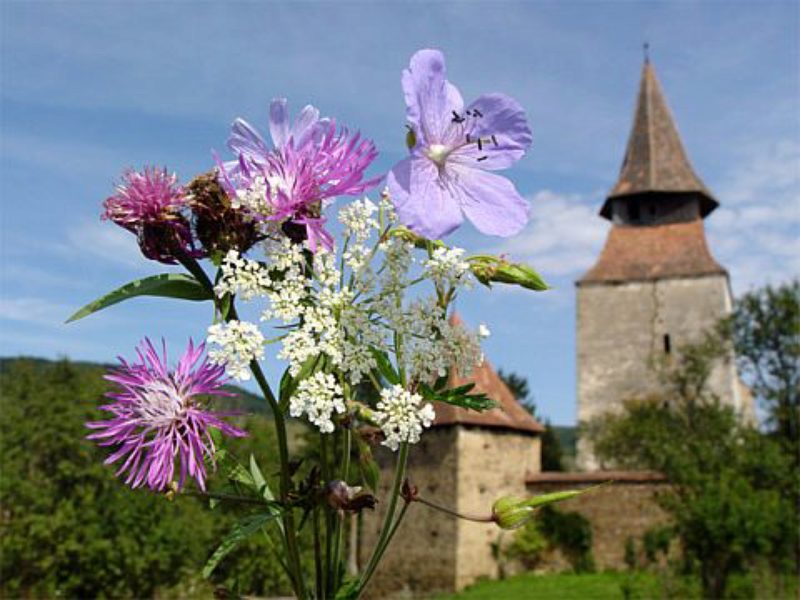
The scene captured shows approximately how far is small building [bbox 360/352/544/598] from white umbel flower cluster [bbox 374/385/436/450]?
22238 millimetres

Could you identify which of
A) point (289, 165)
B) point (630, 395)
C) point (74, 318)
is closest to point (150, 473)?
point (74, 318)

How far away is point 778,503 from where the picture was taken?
51.6ft

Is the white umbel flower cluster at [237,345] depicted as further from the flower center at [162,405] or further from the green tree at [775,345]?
the green tree at [775,345]

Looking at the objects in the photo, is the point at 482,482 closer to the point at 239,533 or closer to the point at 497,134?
the point at 497,134

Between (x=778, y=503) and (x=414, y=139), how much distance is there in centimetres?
1631

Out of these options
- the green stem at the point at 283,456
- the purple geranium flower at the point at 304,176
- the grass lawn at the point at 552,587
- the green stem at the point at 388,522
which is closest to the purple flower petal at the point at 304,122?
the purple geranium flower at the point at 304,176

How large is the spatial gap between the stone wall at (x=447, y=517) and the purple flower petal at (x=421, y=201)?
22361 millimetres

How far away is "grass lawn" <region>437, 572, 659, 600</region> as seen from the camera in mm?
19859

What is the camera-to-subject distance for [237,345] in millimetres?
1277

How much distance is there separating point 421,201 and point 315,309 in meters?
0.23

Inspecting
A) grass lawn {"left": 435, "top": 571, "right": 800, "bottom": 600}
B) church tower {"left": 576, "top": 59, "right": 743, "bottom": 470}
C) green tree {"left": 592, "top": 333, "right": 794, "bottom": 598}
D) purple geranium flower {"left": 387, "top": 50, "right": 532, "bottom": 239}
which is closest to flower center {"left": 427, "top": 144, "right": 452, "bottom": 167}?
purple geranium flower {"left": 387, "top": 50, "right": 532, "bottom": 239}

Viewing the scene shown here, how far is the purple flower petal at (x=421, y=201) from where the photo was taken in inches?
52.3

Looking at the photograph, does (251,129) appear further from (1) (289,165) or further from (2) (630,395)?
(2) (630,395)

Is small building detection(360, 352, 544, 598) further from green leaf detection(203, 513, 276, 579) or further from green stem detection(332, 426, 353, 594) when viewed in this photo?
green leaf detection(203, 513, 276, 579)
